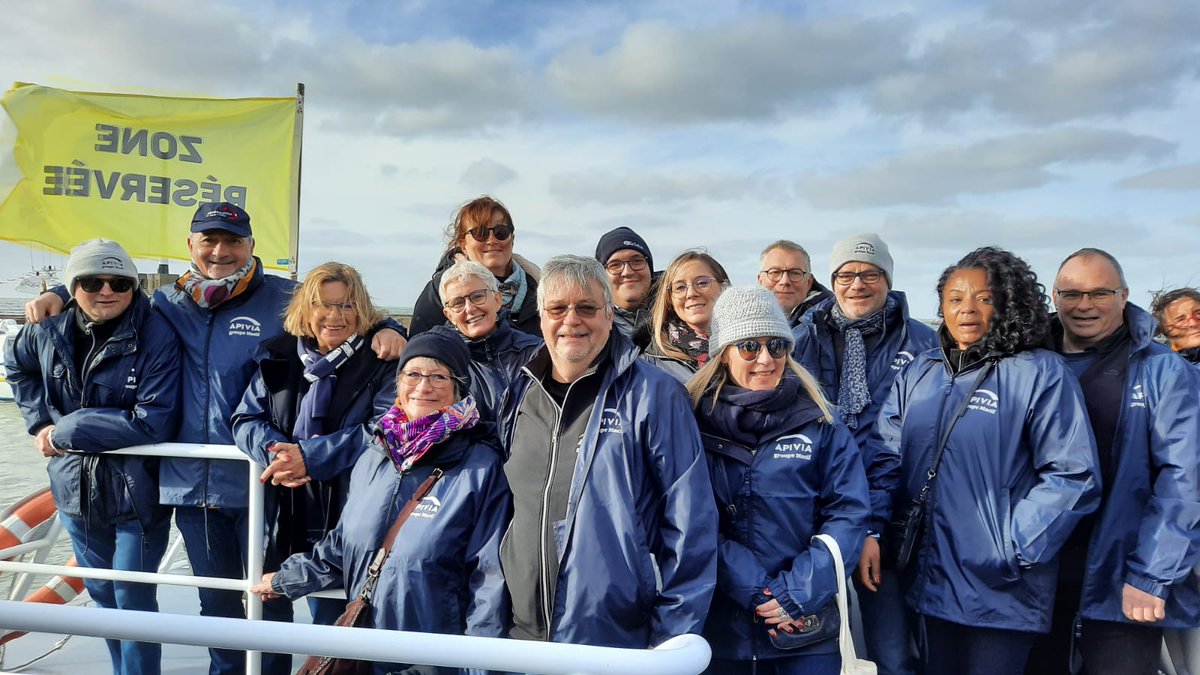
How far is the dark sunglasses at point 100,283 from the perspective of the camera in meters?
3.28

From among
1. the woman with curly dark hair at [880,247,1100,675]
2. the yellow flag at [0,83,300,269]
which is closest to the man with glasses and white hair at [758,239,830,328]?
the woman with curly dark hair at [880,247,1100,675]

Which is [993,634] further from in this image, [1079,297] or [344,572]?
[344,572]

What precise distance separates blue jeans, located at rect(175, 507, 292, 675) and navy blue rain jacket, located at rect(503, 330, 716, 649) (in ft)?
5.76

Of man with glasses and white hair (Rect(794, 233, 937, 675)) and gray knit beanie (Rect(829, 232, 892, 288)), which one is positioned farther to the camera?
gray knit beanie (Rect(829, 232, 892, 288))

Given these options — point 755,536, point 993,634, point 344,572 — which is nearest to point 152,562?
point 344,572

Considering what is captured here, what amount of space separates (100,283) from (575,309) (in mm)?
2302

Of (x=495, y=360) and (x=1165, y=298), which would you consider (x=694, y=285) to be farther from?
(x=1165, y=298)

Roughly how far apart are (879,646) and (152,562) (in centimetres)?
315

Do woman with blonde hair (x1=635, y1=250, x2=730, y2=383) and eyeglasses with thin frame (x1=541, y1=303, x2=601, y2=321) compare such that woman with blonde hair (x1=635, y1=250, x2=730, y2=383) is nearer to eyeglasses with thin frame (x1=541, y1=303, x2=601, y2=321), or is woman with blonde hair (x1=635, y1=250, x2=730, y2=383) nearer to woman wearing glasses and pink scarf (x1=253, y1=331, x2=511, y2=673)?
eyeglasses with thin frame (x1=541, y1=303, x2=601, y2=321)

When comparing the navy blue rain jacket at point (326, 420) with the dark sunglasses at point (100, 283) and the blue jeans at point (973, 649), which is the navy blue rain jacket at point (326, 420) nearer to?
the dark sunglasses at point (100, 283)

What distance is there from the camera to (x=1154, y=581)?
258 cm

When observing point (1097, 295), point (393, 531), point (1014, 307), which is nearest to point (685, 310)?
point (1014, 307)

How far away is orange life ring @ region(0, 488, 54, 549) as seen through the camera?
4574 mm

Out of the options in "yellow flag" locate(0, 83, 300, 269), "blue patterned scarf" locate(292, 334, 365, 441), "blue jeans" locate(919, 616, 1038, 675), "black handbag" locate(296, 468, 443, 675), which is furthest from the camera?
"yellow flag" locate(0, 83, 300, 269)
